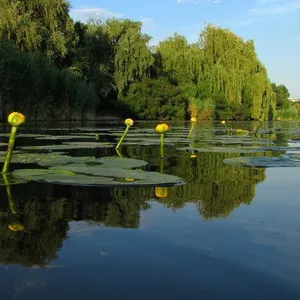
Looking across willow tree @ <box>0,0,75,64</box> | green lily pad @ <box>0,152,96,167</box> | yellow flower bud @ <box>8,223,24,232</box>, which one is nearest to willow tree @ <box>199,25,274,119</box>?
willow tree @ <box>0,0,75,64</box>

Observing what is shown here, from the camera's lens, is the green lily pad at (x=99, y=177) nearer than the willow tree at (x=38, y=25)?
Yes

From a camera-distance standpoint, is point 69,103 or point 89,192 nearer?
point 89,192

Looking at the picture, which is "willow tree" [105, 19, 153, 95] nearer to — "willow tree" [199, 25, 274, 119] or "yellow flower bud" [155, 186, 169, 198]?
"willow tree" [199, 25, 274, 119]

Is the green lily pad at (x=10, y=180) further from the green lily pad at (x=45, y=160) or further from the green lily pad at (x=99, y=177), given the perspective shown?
the green lily pad at (x=45, y=160)

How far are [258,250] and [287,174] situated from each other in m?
1.93

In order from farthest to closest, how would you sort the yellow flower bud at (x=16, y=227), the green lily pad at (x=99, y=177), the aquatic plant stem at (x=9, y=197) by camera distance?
1. the green lily pad at (x=99, y=177)
2. the aquatic plant stem at (x=9, y=197)
3. the yellow flower bud at (x=16, y=227)

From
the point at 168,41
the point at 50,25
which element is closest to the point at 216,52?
the point at 168,41

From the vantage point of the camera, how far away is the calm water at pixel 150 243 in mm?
1042

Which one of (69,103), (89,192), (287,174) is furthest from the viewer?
(69,103)

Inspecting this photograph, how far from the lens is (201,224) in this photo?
1.66m

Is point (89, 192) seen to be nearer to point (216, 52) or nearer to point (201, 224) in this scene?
point (201, 224)

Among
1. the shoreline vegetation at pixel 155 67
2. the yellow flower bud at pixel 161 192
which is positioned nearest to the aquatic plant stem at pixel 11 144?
the yellow flower bud at pixel 161 192

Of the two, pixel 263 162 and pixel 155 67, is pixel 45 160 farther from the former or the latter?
pixel 155 67

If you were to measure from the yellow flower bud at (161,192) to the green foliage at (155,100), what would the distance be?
875 inches
